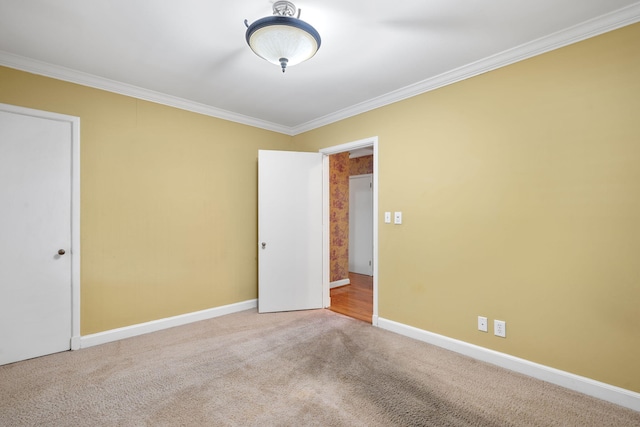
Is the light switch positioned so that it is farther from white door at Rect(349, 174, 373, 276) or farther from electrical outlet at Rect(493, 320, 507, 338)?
white door at Rect(349, 174, 373, 276)

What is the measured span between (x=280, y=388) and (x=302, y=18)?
2575 mm

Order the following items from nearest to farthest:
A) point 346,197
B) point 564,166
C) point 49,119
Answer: point 564,166 < point 49,119 < point 346,197

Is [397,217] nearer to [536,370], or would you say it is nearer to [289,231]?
[289,231]

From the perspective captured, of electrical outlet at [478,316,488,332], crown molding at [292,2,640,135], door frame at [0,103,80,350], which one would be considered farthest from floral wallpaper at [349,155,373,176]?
door frame at [0,103,80,350]

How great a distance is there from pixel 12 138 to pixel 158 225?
133 cm

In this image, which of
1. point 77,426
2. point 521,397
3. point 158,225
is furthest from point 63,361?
point 521,397

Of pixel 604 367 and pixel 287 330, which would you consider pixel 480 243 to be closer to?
pixel 604 367

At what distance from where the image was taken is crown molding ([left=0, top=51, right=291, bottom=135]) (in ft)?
7.83

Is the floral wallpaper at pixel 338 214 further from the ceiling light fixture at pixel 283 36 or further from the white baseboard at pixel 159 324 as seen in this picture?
the ceiling light fixture at pixel 283 36

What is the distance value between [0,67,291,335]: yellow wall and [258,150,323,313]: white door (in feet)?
0.99

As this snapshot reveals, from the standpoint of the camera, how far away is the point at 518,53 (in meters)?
2.24

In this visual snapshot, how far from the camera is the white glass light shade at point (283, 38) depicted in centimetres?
174

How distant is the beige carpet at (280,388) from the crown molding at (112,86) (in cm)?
248

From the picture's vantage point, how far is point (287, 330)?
10.2ft
